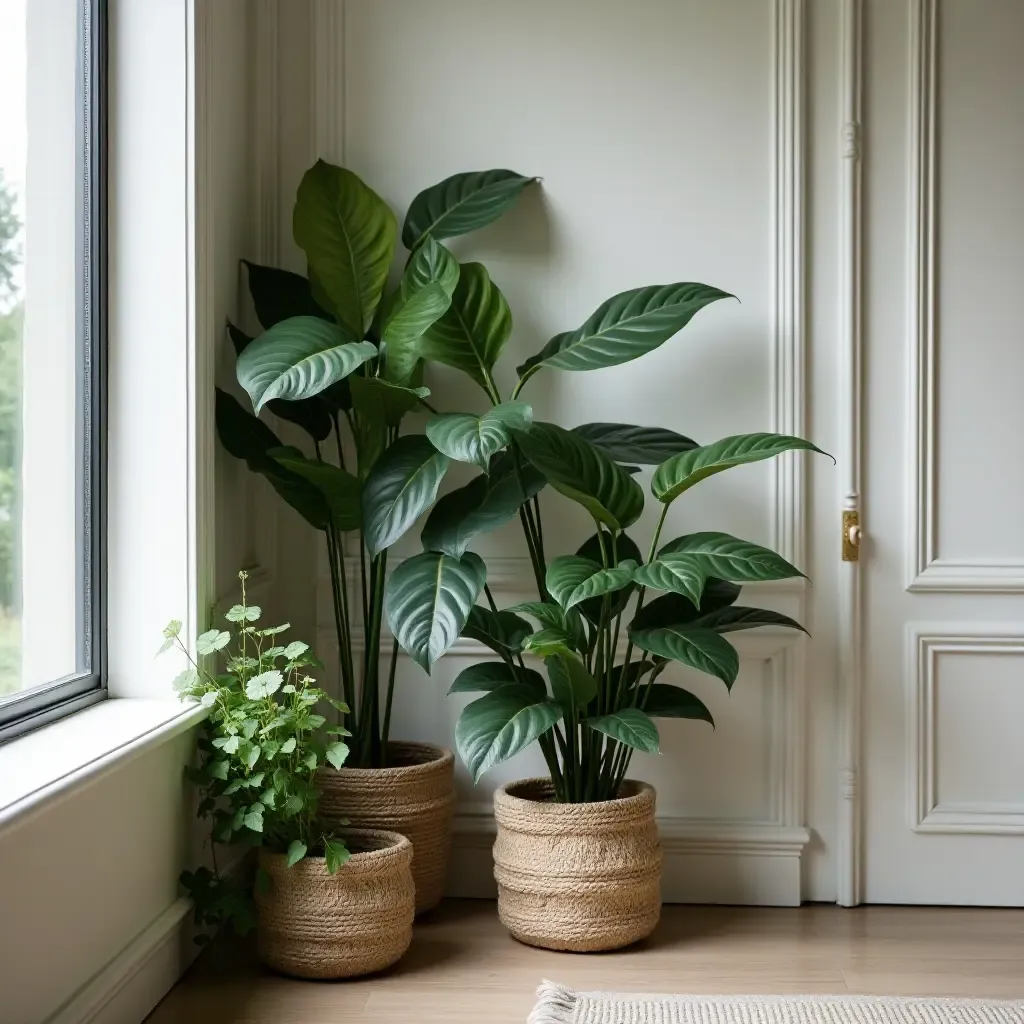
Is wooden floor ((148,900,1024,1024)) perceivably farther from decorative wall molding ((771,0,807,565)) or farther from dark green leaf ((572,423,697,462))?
dark green leaf ((572,423,697,462))

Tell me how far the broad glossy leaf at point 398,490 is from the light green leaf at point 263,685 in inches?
11.8

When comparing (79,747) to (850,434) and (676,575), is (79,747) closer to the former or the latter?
(676,575)

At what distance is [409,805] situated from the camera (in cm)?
237

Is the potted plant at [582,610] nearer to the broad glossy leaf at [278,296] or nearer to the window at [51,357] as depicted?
the broad glossy leaf at [278,296]

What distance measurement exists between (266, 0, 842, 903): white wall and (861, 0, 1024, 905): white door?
12 cm

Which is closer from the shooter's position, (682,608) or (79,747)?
(79,747)

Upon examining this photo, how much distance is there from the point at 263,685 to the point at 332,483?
45cm

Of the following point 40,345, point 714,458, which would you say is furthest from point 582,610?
point 40,345

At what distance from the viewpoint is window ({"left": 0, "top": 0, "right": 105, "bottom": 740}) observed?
1.86 metres

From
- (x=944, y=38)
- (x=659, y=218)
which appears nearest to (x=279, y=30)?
(x=659, y=218)

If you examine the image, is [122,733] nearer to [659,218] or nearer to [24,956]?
[24,956]

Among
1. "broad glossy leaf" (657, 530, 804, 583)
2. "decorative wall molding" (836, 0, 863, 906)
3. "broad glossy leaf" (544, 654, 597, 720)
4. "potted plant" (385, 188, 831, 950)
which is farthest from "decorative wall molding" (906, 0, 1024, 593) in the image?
"broad glossy leaf" (544, 654, 597, 720)

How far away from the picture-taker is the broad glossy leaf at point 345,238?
2.43 m

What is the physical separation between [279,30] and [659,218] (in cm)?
96
